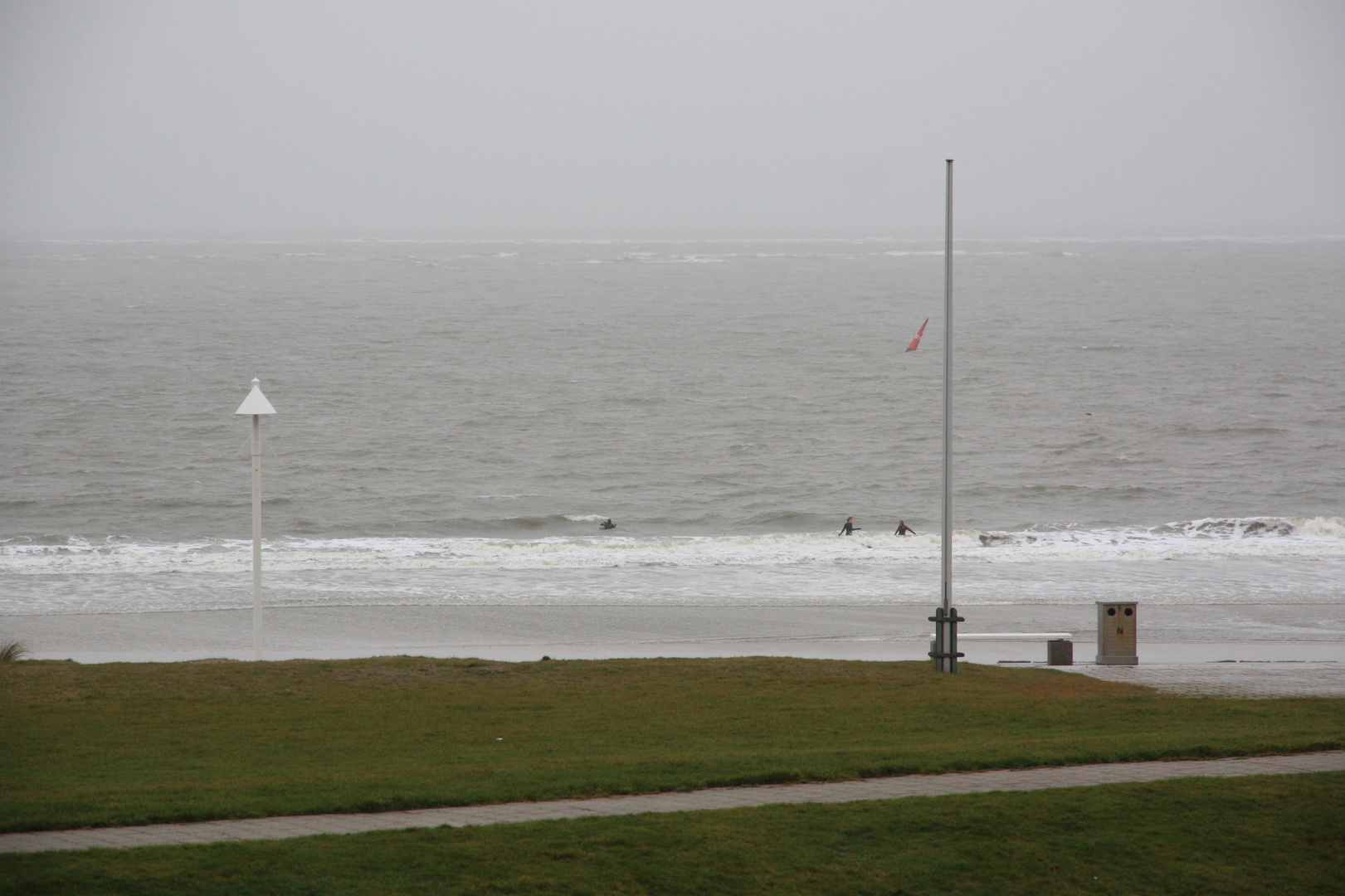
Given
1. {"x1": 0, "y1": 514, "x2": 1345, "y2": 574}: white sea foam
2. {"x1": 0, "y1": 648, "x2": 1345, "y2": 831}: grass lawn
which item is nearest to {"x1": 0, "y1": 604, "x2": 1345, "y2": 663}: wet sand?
{"x1": 0, "y1": 648, "x2": 1345, "y2": 831}: grass lawn

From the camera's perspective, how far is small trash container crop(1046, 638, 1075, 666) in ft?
57.2

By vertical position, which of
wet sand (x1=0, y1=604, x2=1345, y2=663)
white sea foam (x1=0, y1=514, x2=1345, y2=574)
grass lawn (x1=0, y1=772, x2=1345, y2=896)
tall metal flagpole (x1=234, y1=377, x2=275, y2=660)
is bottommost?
white sea foam (x1=0, y1=514, x2=1345, y2=574)

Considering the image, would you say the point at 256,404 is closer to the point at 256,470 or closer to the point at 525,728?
the point at 256,470

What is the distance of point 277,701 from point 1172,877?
29.9 feet

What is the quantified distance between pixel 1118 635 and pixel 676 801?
1131 centimetres

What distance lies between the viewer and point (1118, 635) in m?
17.8

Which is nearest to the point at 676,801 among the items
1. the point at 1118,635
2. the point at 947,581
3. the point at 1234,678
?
the point at 947,581

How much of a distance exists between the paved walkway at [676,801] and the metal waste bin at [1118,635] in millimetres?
7422

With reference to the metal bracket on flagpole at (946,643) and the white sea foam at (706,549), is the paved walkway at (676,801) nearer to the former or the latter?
the metal bracket on flagpole at (946,643)

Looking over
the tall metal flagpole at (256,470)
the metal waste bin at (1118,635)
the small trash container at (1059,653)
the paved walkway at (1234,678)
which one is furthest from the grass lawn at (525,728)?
the metal waste bin at (1118,635)

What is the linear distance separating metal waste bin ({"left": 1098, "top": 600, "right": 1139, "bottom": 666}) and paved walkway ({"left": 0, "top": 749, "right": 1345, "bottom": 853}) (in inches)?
292

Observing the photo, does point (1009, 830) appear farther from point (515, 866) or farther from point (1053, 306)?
point (1053, 306)

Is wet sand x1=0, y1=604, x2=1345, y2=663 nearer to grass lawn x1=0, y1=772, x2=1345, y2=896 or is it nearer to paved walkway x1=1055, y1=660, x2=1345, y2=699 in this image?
paved walkway x1=1055, y1=660, x2=1345, y2=699

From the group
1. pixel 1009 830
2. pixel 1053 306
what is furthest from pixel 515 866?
pixel 1053 306
